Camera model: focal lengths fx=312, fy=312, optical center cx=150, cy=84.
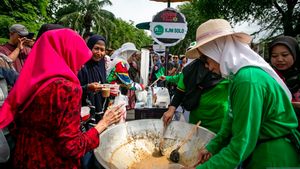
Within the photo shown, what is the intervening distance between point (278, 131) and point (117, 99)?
205 cm

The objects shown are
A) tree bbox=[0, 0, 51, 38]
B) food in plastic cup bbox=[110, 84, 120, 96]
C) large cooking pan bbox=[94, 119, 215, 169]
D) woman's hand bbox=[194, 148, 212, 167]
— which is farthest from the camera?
tree bbox=[0, 0, 51, 38]

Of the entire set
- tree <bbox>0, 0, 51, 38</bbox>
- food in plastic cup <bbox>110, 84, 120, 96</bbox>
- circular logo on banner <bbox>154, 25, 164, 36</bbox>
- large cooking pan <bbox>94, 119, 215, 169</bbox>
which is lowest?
large cooking pan <bbox>94, 119, 215, 169</bbox>

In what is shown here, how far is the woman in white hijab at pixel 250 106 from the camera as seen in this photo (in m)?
1.46

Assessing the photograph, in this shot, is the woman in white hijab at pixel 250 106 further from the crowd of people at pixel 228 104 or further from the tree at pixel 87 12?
the tree at pixel 87 12

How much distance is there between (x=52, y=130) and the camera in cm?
166

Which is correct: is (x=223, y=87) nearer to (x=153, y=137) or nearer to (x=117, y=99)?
(x=153, y=137)

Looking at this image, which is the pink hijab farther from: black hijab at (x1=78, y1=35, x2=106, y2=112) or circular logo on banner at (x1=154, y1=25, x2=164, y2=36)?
circular logo on banner at (x1=154, y1=25, x2=164, y2=36)

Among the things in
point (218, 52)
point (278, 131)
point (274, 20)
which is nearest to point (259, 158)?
point (278, 131)

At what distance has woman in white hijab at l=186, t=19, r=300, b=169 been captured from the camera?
1.46 metres

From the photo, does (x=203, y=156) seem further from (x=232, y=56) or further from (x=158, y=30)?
(x=158, y=30)

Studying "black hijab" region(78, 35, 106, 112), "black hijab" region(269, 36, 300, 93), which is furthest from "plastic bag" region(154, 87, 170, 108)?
"black hijab" region(269, 36, 300, 93)

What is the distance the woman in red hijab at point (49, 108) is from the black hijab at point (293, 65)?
1.71 metres

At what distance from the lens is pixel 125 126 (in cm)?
226

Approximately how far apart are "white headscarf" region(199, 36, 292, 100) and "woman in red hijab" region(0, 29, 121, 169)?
755mm
